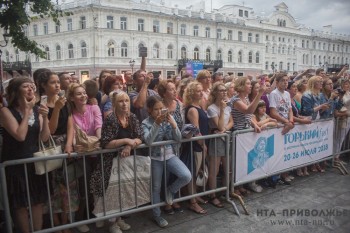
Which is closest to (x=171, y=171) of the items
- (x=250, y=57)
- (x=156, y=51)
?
(x=156, y=51)

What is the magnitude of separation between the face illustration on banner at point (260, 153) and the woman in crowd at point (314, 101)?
1422 millimetres

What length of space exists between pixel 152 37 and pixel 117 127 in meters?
40.8

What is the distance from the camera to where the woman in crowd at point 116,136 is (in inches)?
139

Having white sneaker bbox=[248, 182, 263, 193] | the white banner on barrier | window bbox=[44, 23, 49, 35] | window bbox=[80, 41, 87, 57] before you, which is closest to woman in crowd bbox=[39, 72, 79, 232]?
the white banner on barrier

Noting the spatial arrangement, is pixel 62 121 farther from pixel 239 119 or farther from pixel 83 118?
pixel 239 119

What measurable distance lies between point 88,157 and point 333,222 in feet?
11.7

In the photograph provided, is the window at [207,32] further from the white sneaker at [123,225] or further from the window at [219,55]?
the white sneaker at [123,225]

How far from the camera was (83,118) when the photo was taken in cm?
376

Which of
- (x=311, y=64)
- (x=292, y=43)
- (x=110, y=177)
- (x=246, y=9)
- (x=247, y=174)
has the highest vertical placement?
(x=246, y=9)

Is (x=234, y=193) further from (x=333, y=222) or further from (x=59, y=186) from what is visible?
(x=59, y=186)

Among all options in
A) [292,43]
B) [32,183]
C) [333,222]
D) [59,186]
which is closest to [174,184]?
[59,186]

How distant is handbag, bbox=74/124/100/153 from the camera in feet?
11.2

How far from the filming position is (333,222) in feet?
13.1

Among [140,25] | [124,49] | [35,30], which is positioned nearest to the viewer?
[124,49]
